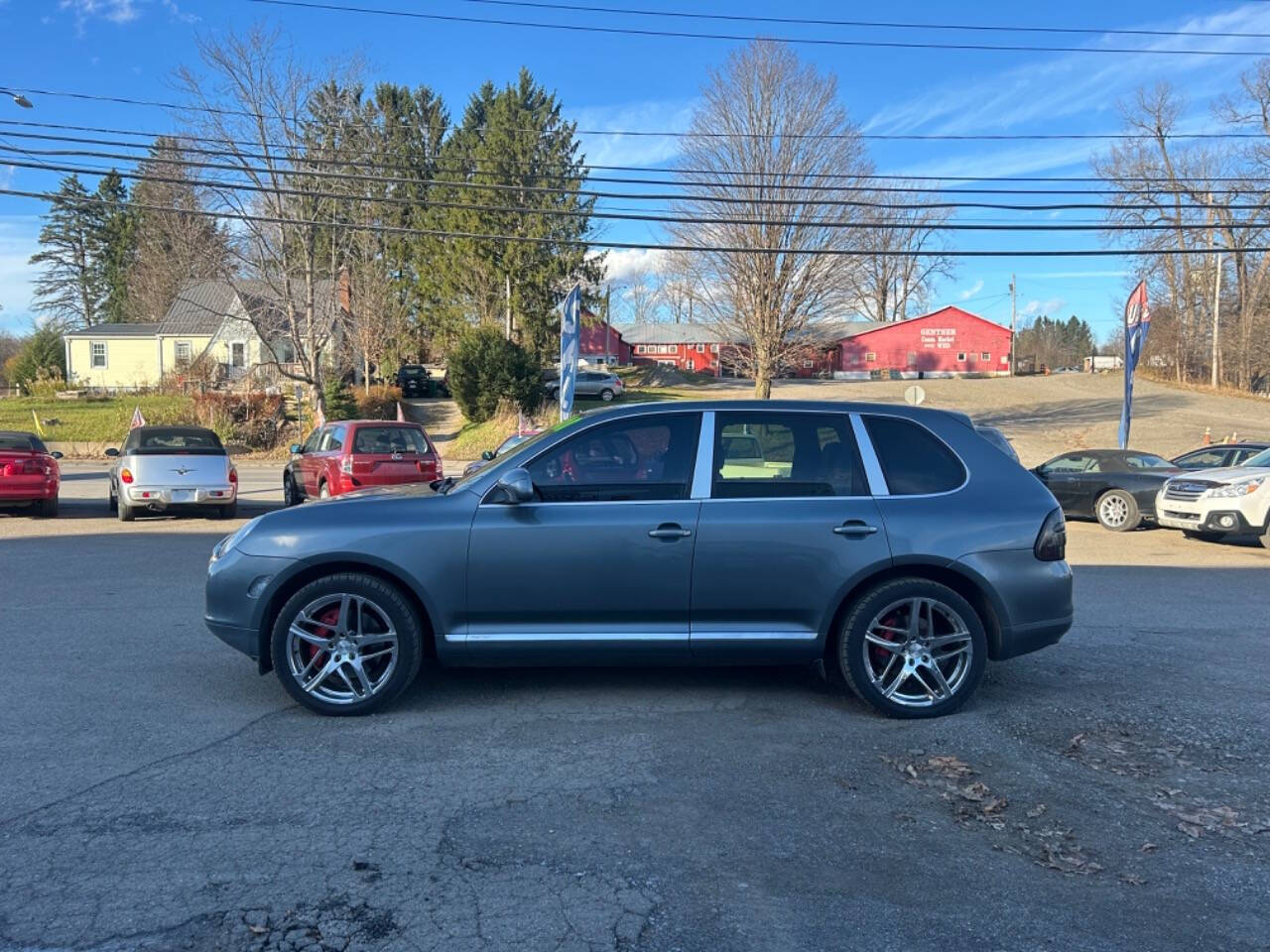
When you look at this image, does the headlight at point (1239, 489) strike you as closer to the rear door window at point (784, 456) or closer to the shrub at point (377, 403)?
the rear door window at point (784, 456)

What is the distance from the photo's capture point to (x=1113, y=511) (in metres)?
15.9

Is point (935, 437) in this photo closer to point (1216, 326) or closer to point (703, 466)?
point (703, 466)

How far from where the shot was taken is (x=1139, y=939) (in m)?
3.21

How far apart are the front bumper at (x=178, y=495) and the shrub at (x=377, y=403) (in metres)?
19.8

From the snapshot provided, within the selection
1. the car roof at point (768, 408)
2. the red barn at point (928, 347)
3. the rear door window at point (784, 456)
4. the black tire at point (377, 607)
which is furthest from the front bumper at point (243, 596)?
the red barn at point (928, 347)

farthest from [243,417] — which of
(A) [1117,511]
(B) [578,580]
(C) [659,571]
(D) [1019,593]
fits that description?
(D) [1019,593]

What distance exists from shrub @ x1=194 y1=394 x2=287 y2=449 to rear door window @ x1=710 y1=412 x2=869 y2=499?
29.2m

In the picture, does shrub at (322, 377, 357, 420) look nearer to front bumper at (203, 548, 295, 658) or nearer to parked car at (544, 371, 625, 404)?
parked car at (544, 371, 625, 404)

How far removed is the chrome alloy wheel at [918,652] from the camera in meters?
5.41

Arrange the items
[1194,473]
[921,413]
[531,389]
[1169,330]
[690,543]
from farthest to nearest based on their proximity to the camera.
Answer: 1. [1169,330]
2. [531,389]
3. [1194,473]
4. [921,413]
5. [690,543]

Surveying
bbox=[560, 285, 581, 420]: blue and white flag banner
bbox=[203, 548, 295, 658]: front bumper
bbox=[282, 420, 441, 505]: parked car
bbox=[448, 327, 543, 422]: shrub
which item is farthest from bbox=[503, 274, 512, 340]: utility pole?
bbox=[203, 548, 295, 658]: front bumper

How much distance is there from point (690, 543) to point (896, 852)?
199 centimetres

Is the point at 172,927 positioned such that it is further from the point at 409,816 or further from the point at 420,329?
the point at 420,329

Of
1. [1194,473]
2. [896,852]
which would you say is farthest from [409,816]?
[1194,473]
